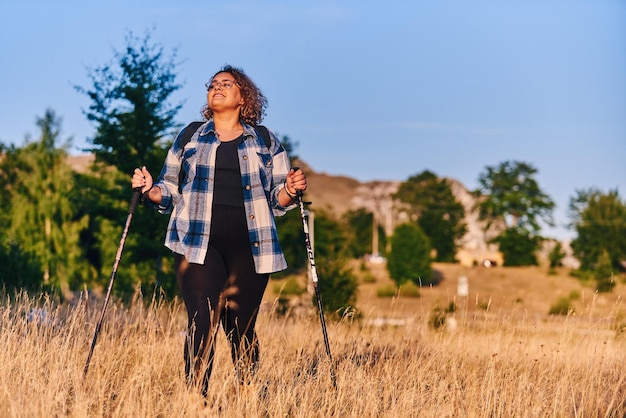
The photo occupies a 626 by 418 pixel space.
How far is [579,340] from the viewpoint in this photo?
6742 mm

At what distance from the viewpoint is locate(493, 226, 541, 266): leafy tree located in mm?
68438

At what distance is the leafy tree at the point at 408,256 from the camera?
52406mm

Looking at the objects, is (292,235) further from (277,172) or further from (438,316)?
(277,172)

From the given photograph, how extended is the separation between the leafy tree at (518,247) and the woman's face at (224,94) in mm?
65502

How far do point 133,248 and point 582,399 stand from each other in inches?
507

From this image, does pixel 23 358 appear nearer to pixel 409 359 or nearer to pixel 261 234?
pixel 261 234

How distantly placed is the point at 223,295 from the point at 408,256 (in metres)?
48.7

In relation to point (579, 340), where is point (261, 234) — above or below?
above

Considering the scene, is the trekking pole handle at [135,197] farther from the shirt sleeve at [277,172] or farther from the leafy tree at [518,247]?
the leafy tree at [518,247]

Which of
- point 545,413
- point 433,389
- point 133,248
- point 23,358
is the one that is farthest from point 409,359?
point 133,248

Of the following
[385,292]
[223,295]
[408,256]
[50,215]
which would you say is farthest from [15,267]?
[408,256]

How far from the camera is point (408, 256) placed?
2077 inches

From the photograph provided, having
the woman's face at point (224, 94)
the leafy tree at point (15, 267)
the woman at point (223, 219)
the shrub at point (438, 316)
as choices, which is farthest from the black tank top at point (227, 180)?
the leafy tree at point (15, 267)

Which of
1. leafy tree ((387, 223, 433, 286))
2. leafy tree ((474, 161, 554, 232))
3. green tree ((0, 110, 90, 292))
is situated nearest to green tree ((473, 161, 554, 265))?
leafy tree ((474, 161, 554, 232))
